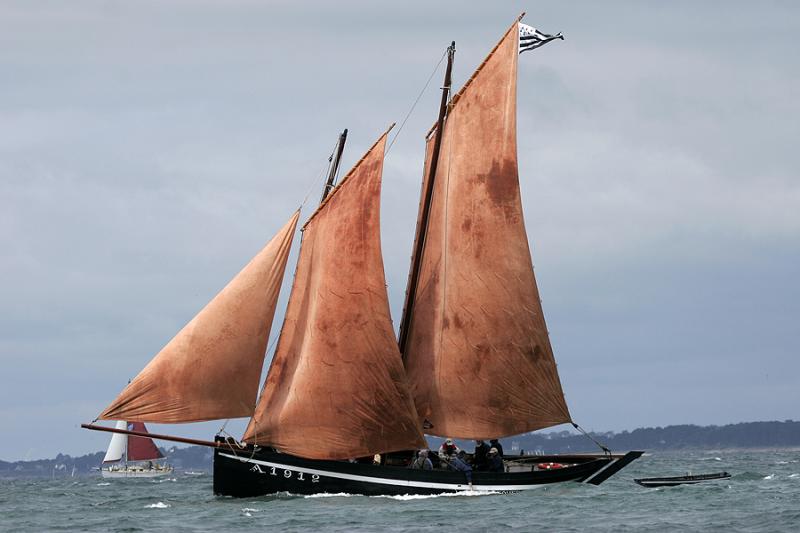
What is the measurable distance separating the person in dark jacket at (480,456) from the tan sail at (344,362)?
2.96 m

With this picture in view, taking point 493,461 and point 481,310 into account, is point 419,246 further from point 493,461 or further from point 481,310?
point 493,461

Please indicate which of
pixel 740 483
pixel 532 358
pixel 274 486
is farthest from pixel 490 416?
pixel 740 483

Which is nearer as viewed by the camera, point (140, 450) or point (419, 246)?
point (419, 246)

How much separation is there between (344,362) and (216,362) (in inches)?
190

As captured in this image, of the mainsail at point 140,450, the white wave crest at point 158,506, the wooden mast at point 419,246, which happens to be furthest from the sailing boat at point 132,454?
the wooden mast at point 419,246

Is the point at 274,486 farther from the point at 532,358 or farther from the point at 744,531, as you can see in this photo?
the point at 744,531

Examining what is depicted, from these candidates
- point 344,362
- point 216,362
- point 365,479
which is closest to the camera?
point 216,362

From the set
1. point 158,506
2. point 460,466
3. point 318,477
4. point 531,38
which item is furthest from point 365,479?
point 531,38

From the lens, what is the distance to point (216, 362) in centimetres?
4472

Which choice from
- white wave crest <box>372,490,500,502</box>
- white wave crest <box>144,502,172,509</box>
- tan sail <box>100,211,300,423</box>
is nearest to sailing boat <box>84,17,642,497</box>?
tan sail <box>100,211,300,423</box>

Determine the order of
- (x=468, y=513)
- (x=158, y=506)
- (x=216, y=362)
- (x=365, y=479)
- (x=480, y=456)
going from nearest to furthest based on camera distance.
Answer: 1. (x=468, y=513)
2. (x=216, y=362)
3. (x=365, y=479)
4. (x=480, y=456)
5. (x=158, y=506)

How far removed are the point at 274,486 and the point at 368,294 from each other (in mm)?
8084

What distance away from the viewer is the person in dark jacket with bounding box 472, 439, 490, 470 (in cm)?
4834

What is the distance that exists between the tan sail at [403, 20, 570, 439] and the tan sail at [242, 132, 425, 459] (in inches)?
103
